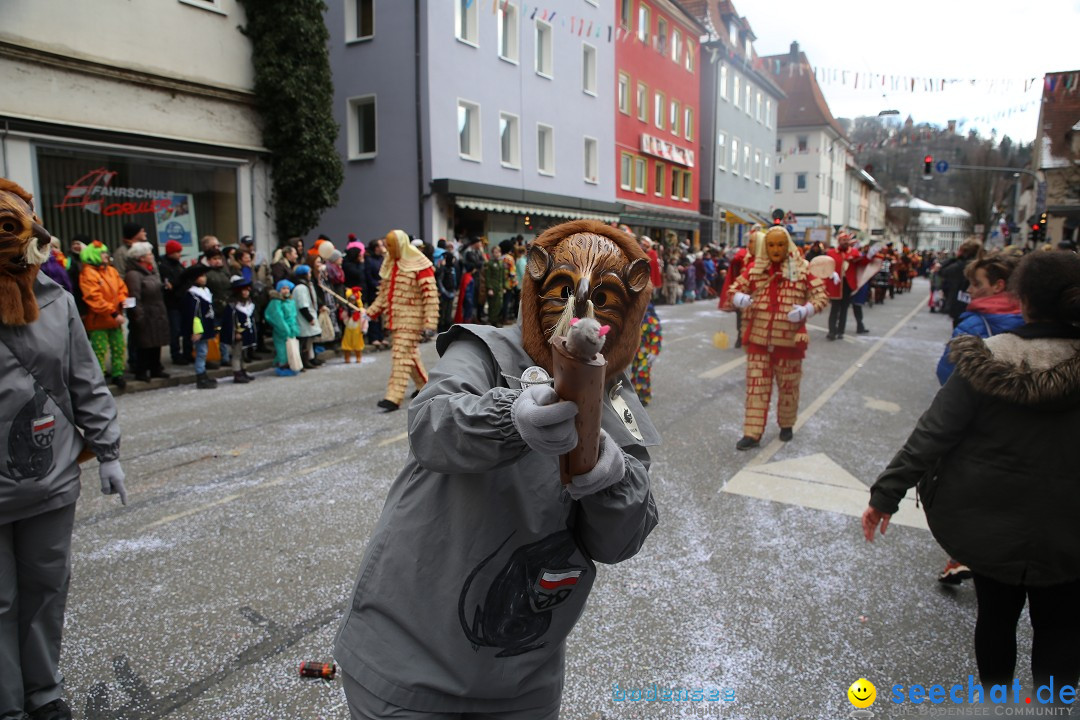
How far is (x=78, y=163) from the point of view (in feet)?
40.3

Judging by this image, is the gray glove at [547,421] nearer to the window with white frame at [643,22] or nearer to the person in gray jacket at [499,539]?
the person in gray jacket at [499,539]

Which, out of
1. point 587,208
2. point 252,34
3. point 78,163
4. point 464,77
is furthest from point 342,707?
point 587,208

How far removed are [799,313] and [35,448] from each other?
553 centimetres

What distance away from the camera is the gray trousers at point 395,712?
1.54 meters

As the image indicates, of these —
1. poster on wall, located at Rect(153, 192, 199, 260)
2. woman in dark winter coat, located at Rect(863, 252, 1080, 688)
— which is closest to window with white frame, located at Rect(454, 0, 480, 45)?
poster on wall, located at Rect(153, 192, 199, 260)

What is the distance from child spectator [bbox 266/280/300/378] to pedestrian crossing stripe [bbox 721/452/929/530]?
276 inches

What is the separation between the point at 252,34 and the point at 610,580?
15.0m

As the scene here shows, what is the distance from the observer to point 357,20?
808 inches

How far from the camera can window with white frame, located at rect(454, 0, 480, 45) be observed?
19.7 m

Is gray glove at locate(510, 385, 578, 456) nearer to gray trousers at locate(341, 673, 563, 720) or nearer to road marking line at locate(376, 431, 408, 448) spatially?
gray trousers at locate(341, 673, 563, 720)

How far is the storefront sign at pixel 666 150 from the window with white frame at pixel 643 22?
3.97 metres

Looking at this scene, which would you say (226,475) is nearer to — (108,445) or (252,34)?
(108,445)

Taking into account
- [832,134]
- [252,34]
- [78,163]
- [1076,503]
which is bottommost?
[1076,503]

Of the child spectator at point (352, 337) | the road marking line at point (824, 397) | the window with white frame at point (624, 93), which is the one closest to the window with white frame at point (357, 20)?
the window with white frame at point (624, 93)
